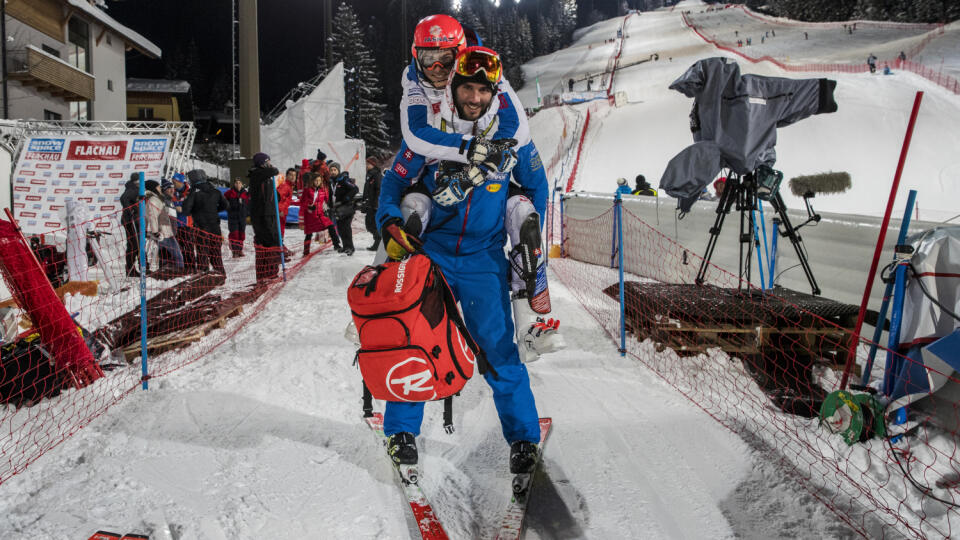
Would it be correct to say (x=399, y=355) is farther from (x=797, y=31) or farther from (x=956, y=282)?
(x=797, y=31)

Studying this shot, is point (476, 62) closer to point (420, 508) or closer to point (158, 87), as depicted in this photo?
point (420, 508)

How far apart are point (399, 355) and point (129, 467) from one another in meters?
1.70

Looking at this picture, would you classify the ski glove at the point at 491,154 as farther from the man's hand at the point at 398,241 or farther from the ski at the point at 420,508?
the ski at the point at 420,508

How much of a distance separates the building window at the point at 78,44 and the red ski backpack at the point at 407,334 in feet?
87.1

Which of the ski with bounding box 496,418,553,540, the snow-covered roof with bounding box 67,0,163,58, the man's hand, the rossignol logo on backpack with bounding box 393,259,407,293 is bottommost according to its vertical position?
the ski with bounding box 496,418,553,540

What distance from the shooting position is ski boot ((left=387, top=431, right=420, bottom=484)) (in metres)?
2.76

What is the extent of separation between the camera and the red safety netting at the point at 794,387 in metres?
2.81

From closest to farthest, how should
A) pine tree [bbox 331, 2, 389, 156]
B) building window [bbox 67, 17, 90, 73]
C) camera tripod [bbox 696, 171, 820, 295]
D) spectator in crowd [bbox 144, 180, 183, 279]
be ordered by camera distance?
camera tripod [bbox 696, 171, 820, 295]
spectator in crowd [bbox 144, 180, 183, 279]
building window [bbox 67, 17, 90, 73]
pine tree [bbox 331, 2, 389, 156]

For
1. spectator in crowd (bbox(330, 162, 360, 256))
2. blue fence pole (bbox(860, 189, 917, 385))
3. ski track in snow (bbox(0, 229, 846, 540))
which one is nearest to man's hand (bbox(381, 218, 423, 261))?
ski track in snow (bbox(0, 229, 846, 540))

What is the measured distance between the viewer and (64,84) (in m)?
19.6

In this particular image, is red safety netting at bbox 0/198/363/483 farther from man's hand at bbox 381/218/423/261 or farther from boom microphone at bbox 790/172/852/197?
boom microphone at bbox 790/172/852/197

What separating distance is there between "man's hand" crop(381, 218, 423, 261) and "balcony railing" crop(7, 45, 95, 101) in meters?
21.4

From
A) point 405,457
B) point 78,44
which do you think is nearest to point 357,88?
point 78,44

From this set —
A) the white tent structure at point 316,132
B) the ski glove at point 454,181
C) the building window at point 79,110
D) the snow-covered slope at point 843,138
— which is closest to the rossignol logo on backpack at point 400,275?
the ski glove at point 454,181
